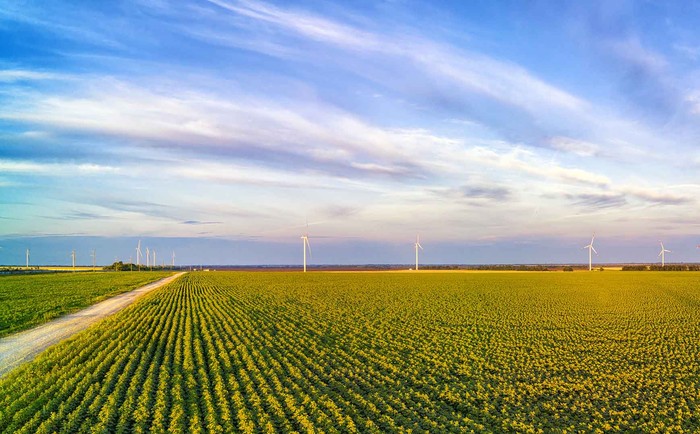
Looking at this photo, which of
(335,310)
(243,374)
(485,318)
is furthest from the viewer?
(335,310)

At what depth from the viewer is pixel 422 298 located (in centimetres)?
Answer: 5428

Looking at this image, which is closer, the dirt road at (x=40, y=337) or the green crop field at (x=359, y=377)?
the green crop field at (x=359, y=377)

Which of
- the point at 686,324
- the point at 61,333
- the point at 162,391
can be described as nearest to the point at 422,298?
the point at 686,324

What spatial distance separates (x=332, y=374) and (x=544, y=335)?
635 inches

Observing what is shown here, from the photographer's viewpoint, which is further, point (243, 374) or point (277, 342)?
point (277, 342)

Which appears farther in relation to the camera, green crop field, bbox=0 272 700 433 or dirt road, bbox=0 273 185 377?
dirt road, bbox=0 273 185 377

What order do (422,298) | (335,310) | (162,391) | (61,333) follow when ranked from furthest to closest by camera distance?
(422,298), (335,310), (61,333), (162,391)

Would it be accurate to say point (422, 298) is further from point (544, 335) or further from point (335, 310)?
point (544, 335)

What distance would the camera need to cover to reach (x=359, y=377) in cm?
1839

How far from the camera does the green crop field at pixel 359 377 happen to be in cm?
1391

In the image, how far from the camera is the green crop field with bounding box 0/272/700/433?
13.9m

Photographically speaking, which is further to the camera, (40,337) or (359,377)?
(40,337)

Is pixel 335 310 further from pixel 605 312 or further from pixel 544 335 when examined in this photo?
pixel 605 312

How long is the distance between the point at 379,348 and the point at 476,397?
8683 millimetres
